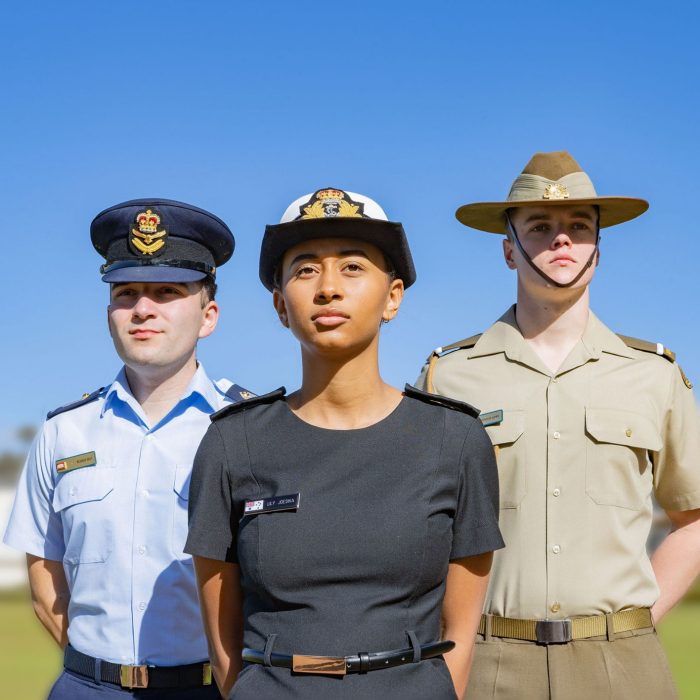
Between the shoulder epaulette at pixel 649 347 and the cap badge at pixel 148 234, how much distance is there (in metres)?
2.37

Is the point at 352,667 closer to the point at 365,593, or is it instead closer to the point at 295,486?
the point at 365,593

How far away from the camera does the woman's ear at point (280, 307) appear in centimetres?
364

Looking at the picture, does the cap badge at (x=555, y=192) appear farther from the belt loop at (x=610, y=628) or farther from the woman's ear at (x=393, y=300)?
the belt loop at (x=610, y=628)

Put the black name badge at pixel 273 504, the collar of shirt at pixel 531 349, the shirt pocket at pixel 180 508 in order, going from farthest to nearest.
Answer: the collar of shirt at pixel 531 349 < the shirt pocket at pixel 180 508 < the black name badge at pixel 273 504

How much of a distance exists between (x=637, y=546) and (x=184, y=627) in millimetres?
2109

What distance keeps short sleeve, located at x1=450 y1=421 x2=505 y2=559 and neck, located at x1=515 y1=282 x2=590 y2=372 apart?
1.66 meters

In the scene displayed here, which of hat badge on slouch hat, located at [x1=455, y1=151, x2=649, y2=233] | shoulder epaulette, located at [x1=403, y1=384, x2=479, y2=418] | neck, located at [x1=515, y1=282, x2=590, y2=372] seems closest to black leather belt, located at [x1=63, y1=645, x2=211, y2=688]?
shoulder epaulette, located at [x1=403, y1=384, x2=479, y2=418]

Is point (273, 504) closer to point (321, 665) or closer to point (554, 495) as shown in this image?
point (321, 665)

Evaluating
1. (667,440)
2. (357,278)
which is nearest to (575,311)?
(667,440)

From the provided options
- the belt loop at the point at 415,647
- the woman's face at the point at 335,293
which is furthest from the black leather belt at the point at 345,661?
the woman's face at the point at 335,293

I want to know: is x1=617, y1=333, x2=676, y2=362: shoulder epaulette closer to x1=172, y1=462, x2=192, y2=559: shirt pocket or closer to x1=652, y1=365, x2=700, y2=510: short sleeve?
x1=652, y1=365, x2=700, y2=510: short sleeve

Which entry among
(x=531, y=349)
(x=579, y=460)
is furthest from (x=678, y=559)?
(x=531, y=349)

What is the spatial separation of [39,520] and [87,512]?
1.08 feet

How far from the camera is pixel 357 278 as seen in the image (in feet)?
11.5
